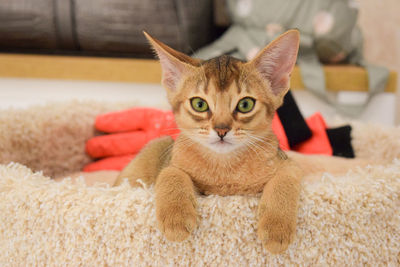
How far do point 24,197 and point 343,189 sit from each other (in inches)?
28.4

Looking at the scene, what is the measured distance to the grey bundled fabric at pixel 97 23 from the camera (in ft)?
5.17

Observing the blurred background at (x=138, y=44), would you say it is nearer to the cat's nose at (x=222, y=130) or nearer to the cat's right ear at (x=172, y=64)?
the cat's right ear at (x=172, y=64)

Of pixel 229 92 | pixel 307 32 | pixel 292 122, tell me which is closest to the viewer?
pixel 229 92

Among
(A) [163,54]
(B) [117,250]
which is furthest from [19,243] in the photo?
(A) [163,54]

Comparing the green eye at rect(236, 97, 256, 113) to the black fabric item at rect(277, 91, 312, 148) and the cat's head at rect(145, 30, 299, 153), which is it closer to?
the cat's head at rect(145, 30, 299, 153)

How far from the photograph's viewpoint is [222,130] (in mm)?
662

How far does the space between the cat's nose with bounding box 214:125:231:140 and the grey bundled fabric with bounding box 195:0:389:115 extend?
0.94 meters

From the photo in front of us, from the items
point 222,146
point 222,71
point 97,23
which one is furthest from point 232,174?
point 97,23

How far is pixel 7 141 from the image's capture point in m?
1.10

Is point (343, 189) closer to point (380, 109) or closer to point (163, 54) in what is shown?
point (163, 54)

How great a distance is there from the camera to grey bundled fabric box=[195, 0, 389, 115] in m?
1.56

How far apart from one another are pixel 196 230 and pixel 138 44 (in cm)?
123

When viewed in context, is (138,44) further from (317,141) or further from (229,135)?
(229,135)

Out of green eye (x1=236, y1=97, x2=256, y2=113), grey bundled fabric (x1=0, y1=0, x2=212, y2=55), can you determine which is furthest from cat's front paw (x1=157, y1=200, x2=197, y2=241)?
grey bundled fabric (x1=0, y1=0, x2=212, y2=55)
